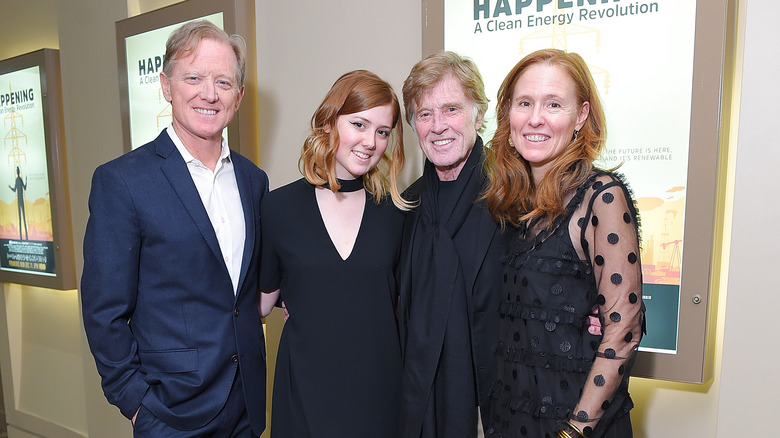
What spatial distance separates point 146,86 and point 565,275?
8.85ft

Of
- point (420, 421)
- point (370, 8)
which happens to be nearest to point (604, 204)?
point (420, 421)

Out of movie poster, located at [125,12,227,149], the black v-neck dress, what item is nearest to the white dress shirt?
the black v-neck dress

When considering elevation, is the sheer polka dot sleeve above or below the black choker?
below

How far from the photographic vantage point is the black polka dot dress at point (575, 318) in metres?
1.39

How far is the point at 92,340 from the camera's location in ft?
5.68

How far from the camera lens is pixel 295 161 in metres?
2.75

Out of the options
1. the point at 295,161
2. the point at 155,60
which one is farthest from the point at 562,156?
the point at 155,60

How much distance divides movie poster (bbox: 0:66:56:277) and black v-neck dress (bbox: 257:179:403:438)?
296cm

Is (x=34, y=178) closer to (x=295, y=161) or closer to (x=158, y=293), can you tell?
(x=295, y=161)

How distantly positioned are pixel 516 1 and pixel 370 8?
0.71 m

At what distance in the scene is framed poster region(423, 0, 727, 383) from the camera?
1722mm

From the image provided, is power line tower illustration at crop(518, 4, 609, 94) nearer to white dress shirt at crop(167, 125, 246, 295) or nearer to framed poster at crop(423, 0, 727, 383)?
framed poster at crop(423, 0, 727, 383)

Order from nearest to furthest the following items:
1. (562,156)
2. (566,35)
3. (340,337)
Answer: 1. (562,156)
2. (340,337)
3. (566,35)

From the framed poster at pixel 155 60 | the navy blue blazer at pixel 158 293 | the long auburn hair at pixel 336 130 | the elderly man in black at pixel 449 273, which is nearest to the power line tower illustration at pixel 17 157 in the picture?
the framed poster at pixel 155 60
